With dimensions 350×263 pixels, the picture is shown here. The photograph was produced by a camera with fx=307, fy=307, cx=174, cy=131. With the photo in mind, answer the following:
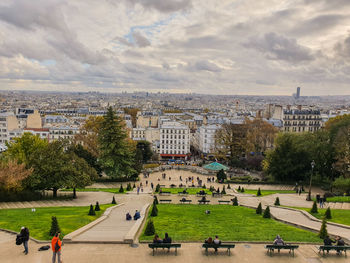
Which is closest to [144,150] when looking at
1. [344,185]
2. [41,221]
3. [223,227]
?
[344,185]

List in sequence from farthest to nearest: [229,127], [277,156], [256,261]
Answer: [229,127] < [277,156] < [256,261]

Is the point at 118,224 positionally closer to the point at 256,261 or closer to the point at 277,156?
the point at 256,261

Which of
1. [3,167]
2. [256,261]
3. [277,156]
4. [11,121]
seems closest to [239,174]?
[277,156]

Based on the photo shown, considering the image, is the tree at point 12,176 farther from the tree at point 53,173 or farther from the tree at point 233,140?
the tree at point 233,140

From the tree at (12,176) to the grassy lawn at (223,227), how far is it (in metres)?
15.1

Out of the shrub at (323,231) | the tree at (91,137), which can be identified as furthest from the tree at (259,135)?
the shrub at (323,231)

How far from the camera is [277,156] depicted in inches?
1924

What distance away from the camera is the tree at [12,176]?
30.0 metres

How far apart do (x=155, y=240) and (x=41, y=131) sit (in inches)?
3097

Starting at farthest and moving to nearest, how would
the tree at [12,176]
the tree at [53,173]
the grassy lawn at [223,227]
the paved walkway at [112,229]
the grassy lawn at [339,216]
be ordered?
the tree at [53,173]
the tree at [12,176]
the grassy lawn at [339,216]
the grassy lawn at [223,227]
the paved walkway at [112,229]

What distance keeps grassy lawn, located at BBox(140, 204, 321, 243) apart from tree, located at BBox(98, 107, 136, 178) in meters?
23.7

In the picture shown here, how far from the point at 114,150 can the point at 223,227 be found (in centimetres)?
3173

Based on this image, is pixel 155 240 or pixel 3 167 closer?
pixel 155 240

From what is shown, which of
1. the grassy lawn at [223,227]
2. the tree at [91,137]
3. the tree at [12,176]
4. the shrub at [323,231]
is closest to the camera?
the grassy lawn at [223,227]
